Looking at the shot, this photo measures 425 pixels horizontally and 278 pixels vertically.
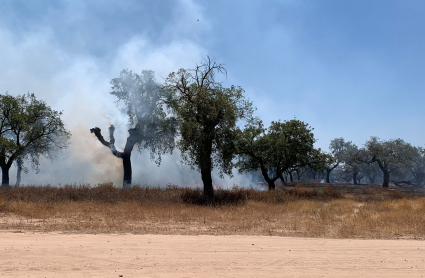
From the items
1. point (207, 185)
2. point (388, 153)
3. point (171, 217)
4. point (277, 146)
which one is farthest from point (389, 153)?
point (171, 217)

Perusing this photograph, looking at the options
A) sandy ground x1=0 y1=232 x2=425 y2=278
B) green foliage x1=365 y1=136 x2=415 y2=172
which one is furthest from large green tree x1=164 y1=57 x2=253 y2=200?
green foliage x1=365 y1=136 x2=415 y2=172

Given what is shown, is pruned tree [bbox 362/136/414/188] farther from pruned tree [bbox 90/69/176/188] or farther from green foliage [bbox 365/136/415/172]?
pruned tree [bbox 90/69/176/188]

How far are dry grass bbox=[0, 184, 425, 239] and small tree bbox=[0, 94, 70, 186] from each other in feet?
24.1

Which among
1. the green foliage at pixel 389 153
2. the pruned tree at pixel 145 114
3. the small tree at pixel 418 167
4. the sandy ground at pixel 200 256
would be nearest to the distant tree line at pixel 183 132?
the pruned tree at pixel 145 114

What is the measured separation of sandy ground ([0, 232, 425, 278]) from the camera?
607 cm

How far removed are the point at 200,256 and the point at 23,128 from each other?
22.6 metres

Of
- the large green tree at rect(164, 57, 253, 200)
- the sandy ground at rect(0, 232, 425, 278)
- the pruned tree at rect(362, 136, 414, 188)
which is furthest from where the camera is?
the pruned tree at rect(362, 136, 414, 188)

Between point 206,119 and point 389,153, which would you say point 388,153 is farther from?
point 206,119

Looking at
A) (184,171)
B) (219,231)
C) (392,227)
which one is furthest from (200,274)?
(184,171)

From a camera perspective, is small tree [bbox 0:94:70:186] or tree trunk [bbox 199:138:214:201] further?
small tree [bbox 0:94:70:186]

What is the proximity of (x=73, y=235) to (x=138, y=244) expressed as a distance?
2337 mm

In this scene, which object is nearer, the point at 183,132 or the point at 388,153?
the point at 183,132

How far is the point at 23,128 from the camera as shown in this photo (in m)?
24.5

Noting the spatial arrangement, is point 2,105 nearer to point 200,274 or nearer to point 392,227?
point 200,274
